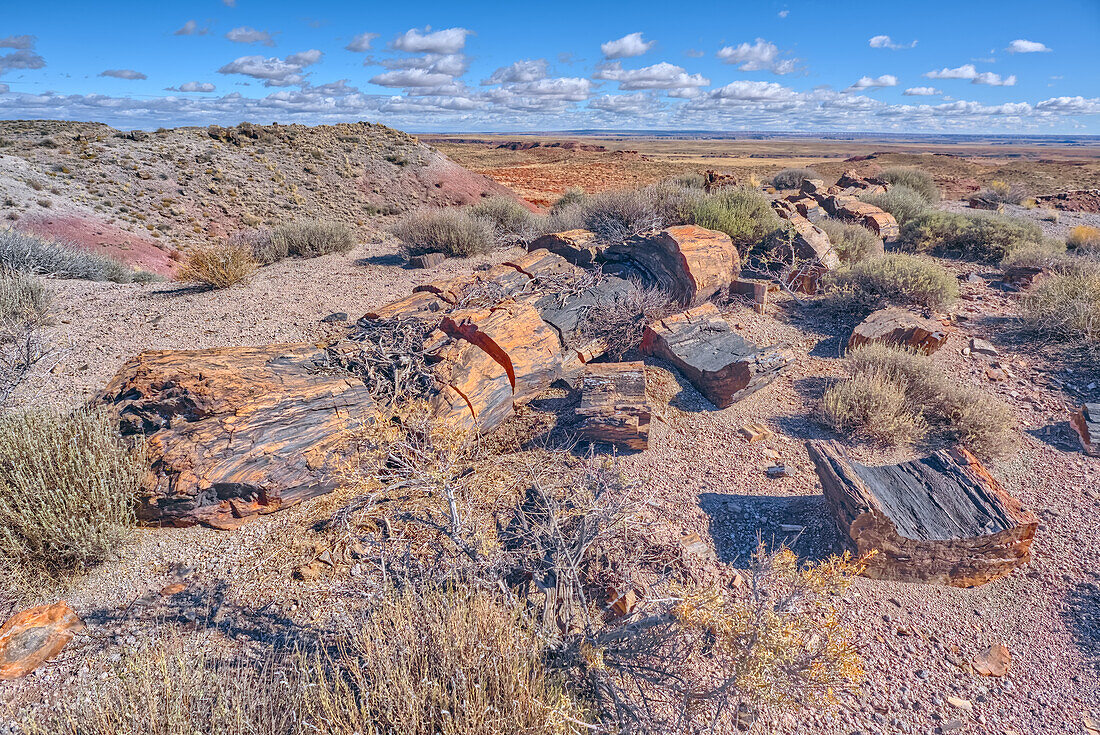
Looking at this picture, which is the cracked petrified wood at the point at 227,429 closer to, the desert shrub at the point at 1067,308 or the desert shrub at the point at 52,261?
the desert shrub at the point at 52,261

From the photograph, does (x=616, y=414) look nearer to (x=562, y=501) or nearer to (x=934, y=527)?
(x=562, y=501)

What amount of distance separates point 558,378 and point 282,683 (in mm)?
3337

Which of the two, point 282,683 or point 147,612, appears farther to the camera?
point 147,612

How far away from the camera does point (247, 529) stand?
3285 millimetres

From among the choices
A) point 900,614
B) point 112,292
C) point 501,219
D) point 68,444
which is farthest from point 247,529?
point 501,219

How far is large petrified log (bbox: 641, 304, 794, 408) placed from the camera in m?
4.73

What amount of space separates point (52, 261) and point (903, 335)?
11.8 metres

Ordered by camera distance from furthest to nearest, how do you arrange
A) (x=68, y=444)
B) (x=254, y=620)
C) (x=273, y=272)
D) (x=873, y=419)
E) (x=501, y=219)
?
(x=501, y=219)
(x=273, y=272)
(x=873, y=419)
(x=68, y=444)
(x=254, y=620)

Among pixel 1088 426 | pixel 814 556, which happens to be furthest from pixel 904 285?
pixel 814 556

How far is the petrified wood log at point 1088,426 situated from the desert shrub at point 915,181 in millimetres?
13314

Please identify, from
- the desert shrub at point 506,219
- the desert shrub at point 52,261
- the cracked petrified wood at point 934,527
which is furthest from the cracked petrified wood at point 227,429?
the desert shrub at point 506,219

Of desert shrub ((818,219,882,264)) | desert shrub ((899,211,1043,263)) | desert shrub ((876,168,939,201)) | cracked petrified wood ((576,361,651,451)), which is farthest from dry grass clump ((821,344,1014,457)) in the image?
desert shrub ((876,168,939,201))

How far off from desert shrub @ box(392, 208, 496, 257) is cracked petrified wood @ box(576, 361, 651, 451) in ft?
19.9

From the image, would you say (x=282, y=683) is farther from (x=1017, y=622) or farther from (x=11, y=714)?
(x=1017, y=622)
